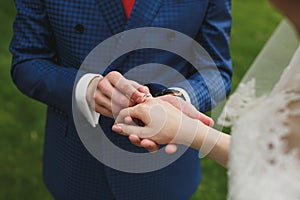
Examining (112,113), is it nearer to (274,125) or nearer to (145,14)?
(145,14)

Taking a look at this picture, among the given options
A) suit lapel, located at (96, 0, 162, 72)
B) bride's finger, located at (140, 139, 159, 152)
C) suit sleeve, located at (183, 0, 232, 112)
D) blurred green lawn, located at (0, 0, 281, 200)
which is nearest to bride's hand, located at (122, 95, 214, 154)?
bride's finger, located at (140, 139, 159, 152)

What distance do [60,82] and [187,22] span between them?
407 millimetres

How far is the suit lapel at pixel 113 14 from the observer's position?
4.70 ft

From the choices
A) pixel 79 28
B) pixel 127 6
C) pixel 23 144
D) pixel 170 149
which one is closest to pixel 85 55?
pixel 79 28

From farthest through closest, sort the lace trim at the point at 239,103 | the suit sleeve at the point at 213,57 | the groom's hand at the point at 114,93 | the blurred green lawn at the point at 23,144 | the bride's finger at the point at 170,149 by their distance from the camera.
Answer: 1. the blurred green lawn at the point at 23,144
2. the suit sleeve at the point at 213,57
3. the groom's hand at the point at 114,93
4. the bride's finger at the point at 170,149
5. the lace trim at the point at 239,103

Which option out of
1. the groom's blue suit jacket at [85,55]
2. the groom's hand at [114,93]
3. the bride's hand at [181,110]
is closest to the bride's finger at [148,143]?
the bride's hand at [181,110]

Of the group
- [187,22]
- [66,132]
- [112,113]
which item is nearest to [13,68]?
[66,132]

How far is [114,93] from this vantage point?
1.39 meters

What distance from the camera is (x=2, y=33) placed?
3887 millimetres

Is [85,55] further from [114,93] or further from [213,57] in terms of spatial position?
[213,57]

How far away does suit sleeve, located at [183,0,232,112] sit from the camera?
1.51 metres

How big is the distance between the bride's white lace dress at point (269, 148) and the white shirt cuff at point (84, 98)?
1.67 feet

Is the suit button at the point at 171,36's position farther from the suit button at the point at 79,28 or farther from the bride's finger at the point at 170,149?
the bride's finger at the point at 170,149

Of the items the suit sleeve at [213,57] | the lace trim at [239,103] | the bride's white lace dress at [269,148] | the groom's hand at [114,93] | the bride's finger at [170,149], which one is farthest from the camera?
the suit sleeve at [213,57]
